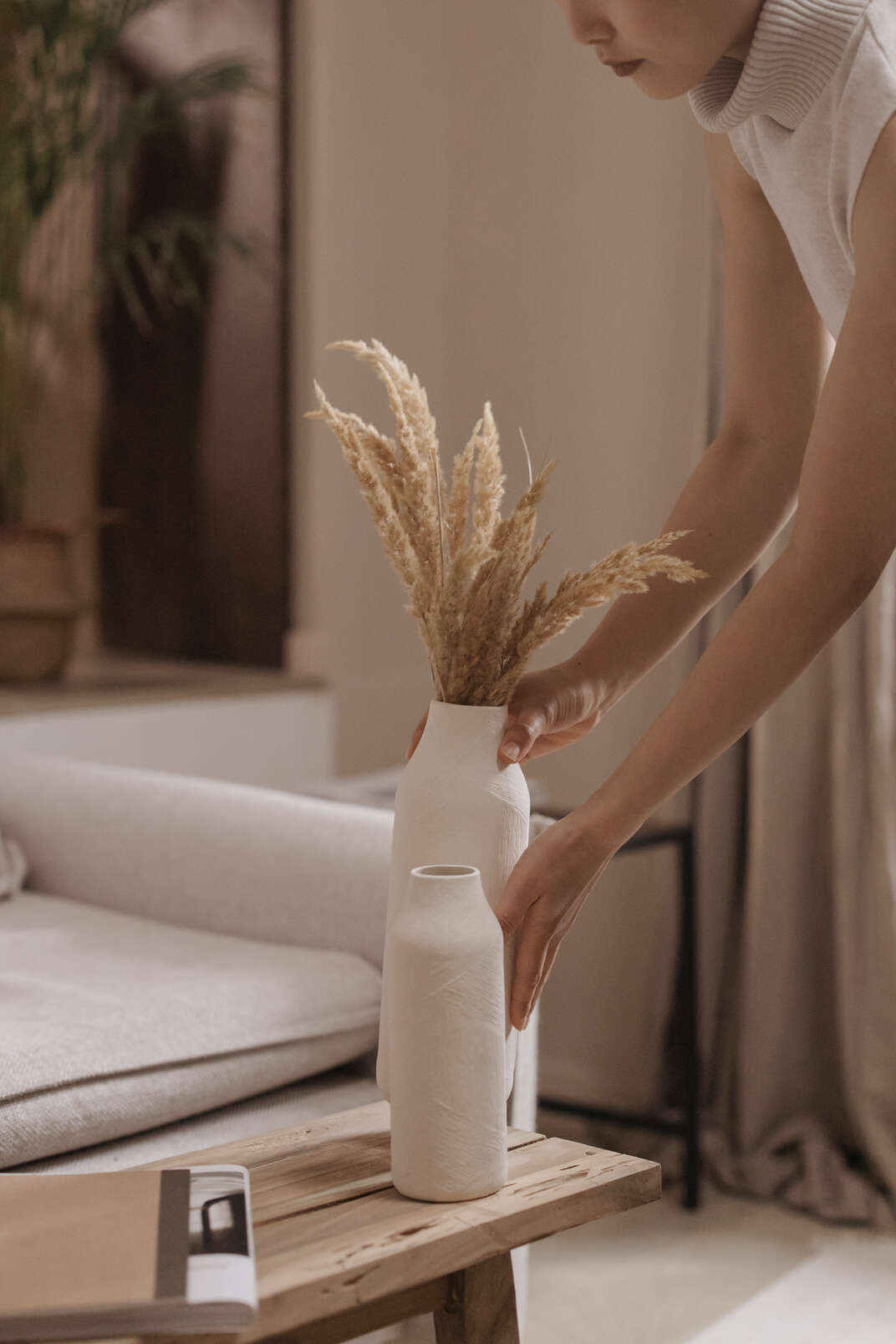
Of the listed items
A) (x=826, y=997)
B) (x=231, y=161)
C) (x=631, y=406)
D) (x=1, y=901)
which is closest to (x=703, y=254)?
(x=631, y=406)

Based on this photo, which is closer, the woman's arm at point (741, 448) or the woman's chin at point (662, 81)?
the woman's chin at point (662, 81)

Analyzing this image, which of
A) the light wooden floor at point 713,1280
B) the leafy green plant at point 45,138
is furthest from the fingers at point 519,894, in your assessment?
the leafy green plant at point 45,138

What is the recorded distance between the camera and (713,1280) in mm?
1970

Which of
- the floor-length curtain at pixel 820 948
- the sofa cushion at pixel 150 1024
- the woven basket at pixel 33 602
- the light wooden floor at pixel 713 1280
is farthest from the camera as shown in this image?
the woven basket at pixel 33 602

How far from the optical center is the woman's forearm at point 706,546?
1073 millimetres

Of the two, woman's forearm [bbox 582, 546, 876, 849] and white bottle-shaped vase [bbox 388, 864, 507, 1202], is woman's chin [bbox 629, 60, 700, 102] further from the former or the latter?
white bottle-shaped vase [bbox 388, 864, 507, 1202]

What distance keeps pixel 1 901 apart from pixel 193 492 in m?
1.51

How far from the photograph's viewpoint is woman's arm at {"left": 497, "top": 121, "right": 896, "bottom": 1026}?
0.83 m

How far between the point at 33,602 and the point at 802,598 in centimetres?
201

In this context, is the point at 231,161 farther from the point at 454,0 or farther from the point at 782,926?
the point at 782,926

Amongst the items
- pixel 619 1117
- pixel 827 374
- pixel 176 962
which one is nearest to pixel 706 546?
pixel 827 374

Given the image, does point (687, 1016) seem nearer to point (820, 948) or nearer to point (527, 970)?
point (820, 948)

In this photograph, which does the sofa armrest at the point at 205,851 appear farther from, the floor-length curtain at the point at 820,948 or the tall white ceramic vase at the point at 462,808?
the floor-length curtain at the point at 820,948

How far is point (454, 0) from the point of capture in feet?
9.60
